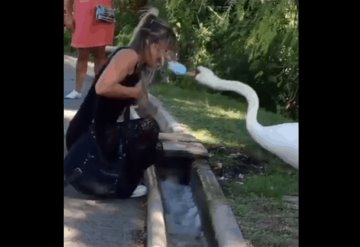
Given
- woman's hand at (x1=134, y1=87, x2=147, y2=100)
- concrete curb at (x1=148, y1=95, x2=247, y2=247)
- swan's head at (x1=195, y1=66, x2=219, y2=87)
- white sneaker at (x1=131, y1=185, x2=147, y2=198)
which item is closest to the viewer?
concrete curb at (x1=148, y1=95, x2=247, y2=247)

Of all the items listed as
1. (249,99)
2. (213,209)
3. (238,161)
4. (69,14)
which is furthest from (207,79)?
(69,14)

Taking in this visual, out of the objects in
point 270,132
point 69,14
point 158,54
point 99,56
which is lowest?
point 270,132

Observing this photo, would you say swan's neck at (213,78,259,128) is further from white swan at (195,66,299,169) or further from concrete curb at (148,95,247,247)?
concrete curb at (148,95,247,247)

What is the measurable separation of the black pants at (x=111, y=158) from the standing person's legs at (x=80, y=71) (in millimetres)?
370

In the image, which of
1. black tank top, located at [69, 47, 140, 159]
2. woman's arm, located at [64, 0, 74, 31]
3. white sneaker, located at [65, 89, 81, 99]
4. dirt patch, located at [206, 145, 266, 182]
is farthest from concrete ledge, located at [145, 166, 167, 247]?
woman's arm, located at [64, 0, 74, 31]

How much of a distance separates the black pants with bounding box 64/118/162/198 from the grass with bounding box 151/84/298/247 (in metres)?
0.49

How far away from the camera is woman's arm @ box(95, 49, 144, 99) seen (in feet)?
11.3

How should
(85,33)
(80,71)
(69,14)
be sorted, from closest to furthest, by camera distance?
(69,14)
(85,33)
(80,71)

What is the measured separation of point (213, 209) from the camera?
11.0 ft

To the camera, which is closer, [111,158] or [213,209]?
[213,209]

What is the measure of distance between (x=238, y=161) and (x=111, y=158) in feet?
3.43

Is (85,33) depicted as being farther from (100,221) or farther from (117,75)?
(100,221)
